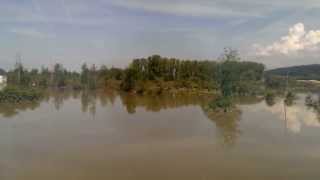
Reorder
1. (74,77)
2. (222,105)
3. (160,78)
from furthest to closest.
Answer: (74,77) < (160,78) < (222,105)

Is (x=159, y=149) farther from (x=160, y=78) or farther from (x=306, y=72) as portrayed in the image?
(x=306, y=72)

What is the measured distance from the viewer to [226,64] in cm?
3231

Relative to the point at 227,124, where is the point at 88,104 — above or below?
above

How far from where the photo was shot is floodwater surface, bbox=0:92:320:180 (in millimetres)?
10383

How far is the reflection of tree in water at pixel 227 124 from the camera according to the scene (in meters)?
16.1

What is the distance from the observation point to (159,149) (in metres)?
13.6

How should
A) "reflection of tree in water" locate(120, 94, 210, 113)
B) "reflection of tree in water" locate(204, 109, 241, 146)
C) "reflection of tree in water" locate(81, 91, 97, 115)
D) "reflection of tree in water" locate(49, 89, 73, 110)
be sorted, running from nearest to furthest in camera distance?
1. "reflection of tree in water" locate(204, 109, 241, 146)
2. "reflection of tree in water" locate(81, 91, 97, 115)
3. "reflection of tree in water" locate(120, 94, 210, 113)
4. "reflection of tree in water" locate(49, 89, 73, 110)

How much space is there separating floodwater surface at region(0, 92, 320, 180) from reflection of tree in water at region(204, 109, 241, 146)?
4 cm

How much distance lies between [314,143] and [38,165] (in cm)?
940

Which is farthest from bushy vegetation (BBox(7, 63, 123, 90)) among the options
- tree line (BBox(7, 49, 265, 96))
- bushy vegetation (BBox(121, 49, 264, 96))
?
bushy vegetation (BBox(121, 49, 264, 96))

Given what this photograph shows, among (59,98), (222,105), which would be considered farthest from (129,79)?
(222,105)

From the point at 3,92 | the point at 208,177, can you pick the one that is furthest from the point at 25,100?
the point at 208,177

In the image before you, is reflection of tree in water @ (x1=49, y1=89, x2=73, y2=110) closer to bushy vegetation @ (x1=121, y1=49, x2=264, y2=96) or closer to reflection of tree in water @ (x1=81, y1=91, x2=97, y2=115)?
reflection of tree in water @ (x1=81, y1=91, x2=97, y2=115)

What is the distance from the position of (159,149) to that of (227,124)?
7.50m
